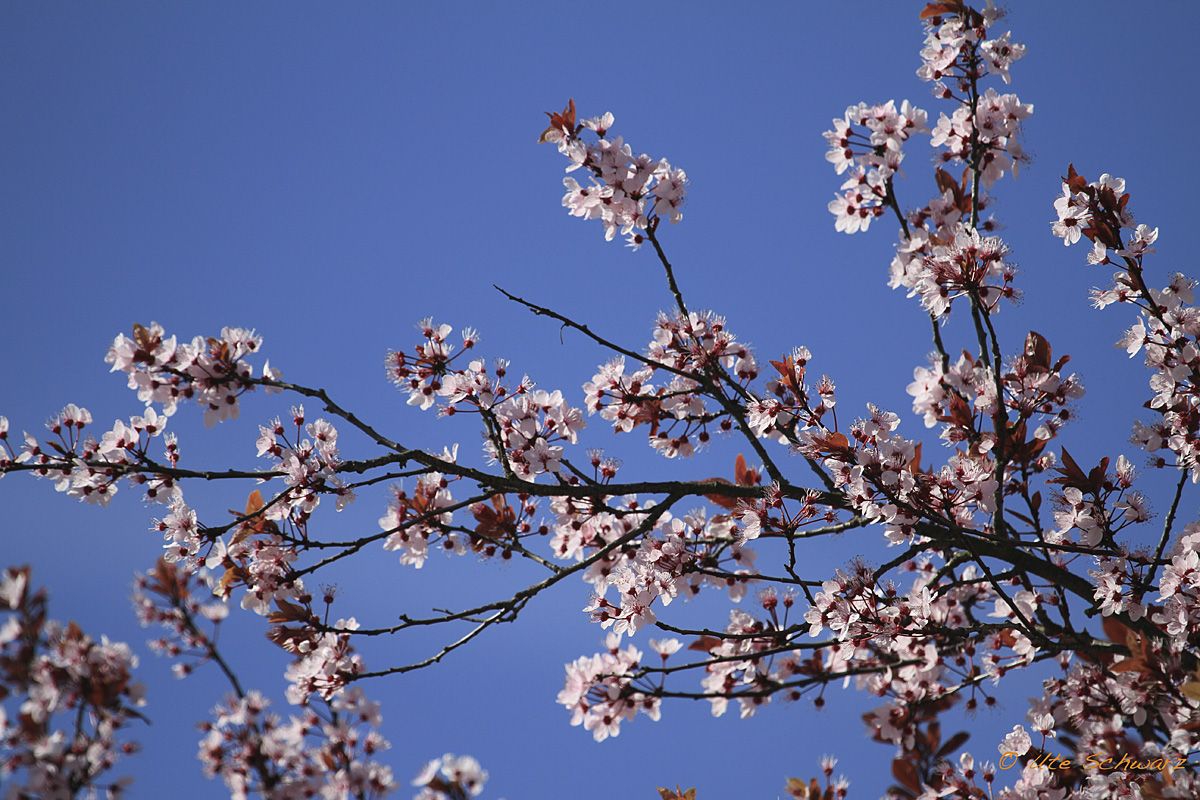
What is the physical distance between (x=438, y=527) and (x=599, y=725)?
1.13 meters

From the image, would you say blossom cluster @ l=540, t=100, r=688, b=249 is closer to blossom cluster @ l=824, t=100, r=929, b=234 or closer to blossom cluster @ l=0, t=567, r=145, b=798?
blossom cluster @ l=824, t=100, r=929, b=234

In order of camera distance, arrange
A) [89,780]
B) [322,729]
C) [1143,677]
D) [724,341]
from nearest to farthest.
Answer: [89,780] → [1143,677] → [724,341] → [322,729]

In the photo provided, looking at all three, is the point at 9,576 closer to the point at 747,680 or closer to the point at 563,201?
the point at 563,201

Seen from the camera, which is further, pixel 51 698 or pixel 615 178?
pixel 615 178

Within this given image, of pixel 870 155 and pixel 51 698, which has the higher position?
pixel 870 155

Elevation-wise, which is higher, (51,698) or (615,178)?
(615,178)

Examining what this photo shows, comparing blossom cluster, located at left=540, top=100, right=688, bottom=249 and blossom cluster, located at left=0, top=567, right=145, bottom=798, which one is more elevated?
Result: blossom cluster, located at left=540, top=100, right=688, bottom=249

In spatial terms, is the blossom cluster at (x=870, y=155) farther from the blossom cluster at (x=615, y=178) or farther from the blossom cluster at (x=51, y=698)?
A: the blossom cluster at (x=51, y=698)

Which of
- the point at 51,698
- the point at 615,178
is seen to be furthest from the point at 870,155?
the point at 51,698

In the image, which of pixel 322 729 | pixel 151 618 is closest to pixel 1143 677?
pixel 322 729

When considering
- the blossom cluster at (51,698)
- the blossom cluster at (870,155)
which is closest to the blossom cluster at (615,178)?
the blossom cluster at (870,155)

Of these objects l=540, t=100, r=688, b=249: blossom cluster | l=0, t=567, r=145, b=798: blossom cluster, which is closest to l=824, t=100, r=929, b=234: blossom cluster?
l=540, t=100, r=688, b=249: blossom cluster

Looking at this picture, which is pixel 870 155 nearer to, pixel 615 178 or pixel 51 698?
pixel 615 178

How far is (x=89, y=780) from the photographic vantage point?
8.59 feet
